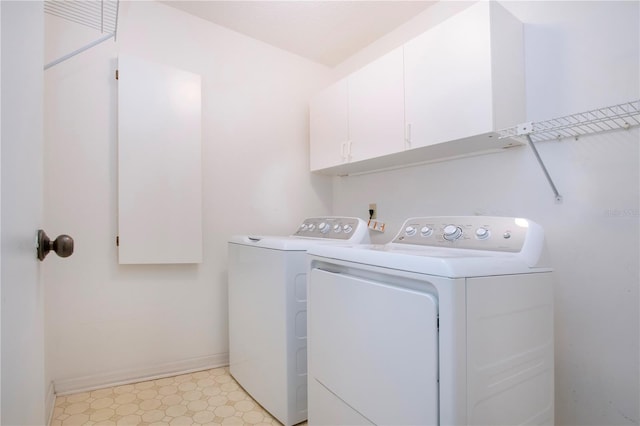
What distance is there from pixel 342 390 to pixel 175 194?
5.02ft

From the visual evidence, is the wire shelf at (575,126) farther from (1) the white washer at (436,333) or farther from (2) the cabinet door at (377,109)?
(2) the cabinet door at (377,109)

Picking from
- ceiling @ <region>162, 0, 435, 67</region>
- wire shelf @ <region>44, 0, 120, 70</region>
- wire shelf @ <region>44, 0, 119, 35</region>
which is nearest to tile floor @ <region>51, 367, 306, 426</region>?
wire shelf @ <region>44, 0, 120, 70</region>

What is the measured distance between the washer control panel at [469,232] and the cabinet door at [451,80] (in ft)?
1.38

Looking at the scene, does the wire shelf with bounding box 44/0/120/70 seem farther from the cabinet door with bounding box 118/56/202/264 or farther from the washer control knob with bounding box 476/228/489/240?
the washer control knob with bounding box 476/228/489/240

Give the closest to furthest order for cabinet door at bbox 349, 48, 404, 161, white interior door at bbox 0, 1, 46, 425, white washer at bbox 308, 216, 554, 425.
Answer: white interior door at bbox 0, 1, 46, 425, white washer at bbox 308, 216, 554, 425, cabinet door at bbox 349, 48, 404, 161

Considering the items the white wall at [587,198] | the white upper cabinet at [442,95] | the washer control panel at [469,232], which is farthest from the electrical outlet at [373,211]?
the white wall at [587,198]

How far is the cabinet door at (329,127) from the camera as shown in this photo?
2.25 meters

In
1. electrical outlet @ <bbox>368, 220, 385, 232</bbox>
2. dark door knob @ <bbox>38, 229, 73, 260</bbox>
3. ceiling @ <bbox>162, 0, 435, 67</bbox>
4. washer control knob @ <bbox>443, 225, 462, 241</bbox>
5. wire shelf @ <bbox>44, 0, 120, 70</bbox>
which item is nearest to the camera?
dark door knob @ <bbox>38, 229, 73, 260</bbox>

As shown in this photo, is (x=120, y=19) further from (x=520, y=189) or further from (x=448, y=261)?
(x=520, y=189)

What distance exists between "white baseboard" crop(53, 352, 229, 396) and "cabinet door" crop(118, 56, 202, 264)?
2.24 ft

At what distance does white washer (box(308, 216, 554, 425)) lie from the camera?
0.84 meters

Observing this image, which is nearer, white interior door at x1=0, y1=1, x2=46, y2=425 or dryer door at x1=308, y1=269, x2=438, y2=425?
white interior door at x1=0, y1=1, x2=46, y2=425

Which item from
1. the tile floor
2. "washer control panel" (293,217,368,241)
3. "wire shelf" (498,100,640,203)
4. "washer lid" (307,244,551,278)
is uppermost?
"wire shelf" (498,100,640,203)

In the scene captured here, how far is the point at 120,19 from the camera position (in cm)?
197
